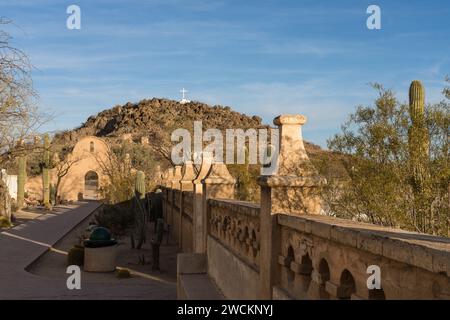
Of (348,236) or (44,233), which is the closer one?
(348,236)

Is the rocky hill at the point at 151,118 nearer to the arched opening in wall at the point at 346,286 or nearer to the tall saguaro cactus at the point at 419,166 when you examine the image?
the tall saguaro cactus at the point at 419,166

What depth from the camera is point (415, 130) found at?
8.41 metres

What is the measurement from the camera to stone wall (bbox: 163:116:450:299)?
2346 millimetres

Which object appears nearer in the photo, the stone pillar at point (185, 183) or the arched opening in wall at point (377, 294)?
the arched opening in wall at point (377, 294)

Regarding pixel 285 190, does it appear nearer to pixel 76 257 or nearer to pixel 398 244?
pixel 398 244

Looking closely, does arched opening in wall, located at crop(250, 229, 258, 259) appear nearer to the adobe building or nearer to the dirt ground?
the dirt ground

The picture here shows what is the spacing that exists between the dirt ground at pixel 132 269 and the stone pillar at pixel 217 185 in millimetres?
2472

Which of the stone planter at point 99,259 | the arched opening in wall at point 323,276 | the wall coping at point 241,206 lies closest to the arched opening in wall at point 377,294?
the arched opening in wall at point 323,276

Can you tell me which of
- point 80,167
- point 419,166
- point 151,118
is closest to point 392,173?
point 419,166

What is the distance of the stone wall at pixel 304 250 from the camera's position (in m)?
2.35

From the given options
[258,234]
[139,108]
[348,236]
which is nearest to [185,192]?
[258,234]

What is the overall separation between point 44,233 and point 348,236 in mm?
22491

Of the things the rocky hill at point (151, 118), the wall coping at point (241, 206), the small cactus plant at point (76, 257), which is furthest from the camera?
the rocky hill at point (151, 118)
